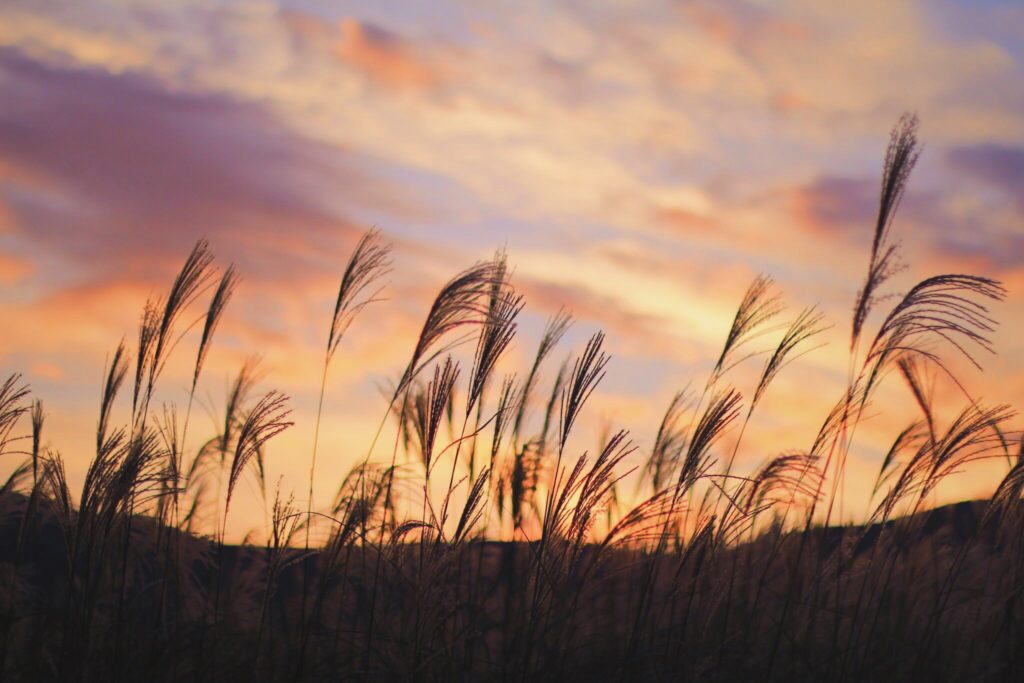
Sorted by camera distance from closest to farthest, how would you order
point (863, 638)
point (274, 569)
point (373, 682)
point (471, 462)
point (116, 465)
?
point (116, 465) → point (274, 569) → point (373, 682) → point (471, 462) → point (863, 638)

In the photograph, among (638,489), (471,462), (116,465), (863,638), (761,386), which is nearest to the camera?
(116,465)

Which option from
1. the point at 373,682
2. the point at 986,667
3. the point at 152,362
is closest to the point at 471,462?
the point at 373,682

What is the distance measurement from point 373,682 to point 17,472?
6.78 feet

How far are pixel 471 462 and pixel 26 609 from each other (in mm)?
2290

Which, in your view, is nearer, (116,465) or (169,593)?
(116,465)

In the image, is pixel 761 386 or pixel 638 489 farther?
pixel 638 489

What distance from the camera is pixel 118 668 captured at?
407 centimetres

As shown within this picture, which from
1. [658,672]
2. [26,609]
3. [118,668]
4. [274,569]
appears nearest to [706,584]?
[658,672]

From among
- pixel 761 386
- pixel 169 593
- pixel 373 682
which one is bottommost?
pixel 373 682

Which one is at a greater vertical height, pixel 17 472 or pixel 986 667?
pixel 17 472

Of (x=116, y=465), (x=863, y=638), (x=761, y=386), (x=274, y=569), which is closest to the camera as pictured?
(x=116, y=465)

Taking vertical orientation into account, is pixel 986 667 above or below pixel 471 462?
below

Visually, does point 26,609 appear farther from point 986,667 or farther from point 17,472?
point 986,667

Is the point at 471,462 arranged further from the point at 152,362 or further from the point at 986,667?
the point at 986,667
